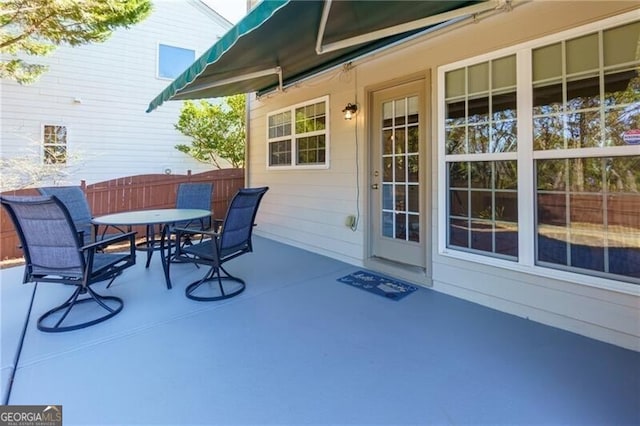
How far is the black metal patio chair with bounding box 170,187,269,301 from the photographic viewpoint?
317 cm

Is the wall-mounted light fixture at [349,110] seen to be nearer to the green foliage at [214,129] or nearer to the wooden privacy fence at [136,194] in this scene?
the wooden privacy fence at [136,194]

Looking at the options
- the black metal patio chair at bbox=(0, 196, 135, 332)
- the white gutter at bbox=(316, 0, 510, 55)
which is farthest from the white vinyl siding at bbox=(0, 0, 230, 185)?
the white gutter at bbox=(316, 0, 510, 55)

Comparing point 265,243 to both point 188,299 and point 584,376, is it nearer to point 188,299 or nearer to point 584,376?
point 188,299

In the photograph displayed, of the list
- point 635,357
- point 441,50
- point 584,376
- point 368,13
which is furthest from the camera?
point 441,50

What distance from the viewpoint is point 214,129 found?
9.02m

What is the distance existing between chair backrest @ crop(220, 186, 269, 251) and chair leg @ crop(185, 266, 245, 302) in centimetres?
30

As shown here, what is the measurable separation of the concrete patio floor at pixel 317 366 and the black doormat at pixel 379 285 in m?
0.19

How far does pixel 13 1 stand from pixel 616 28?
7519 millimetres

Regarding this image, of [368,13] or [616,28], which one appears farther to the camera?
[368,13]

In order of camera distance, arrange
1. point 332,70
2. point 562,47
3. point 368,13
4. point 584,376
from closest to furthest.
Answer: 1. point 584,376
2. point 562,47
3. point 368,13
4. point 332,70

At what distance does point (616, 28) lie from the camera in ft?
7.66

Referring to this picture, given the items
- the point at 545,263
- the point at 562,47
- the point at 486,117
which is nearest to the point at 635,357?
the point at 545,263

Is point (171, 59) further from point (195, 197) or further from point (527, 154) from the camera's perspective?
point (527, 154)

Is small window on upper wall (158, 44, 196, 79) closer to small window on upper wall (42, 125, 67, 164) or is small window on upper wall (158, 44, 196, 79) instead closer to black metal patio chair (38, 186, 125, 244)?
small window on upper wall (42, 125, 67, 164)
